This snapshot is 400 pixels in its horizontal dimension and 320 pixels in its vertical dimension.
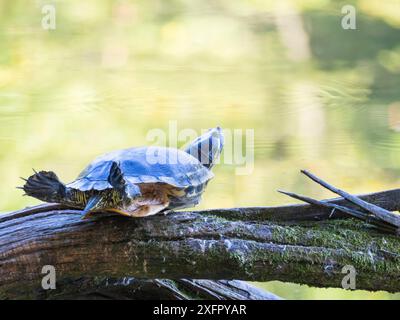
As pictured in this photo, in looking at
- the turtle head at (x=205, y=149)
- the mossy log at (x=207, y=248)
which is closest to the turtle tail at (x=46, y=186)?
the mossy log at (x=207, y=248)

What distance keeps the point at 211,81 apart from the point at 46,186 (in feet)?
5.24

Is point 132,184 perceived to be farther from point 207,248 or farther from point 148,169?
point 207,248

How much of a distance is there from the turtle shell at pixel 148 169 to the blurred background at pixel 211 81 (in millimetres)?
841

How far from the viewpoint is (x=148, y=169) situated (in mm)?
1174

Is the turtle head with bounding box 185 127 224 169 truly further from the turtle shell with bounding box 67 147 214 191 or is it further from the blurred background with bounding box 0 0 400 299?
the blurred background with bounding box 0 0 400 299

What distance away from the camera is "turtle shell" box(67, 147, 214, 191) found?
3.62 ft

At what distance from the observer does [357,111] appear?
96.7 inches

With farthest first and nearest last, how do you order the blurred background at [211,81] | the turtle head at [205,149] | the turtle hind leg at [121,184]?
the blurred background at [211,81] < the turtle head at [205,149] < the turtle hind leg at [121,184]

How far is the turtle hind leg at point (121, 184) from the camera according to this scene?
102cm

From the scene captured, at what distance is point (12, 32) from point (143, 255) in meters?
1.97

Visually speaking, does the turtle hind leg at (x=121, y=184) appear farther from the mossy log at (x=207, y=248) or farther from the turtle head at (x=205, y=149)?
the turtle head at (x=205, y=149)

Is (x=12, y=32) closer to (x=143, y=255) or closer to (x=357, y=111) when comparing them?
(x=357, y=111)

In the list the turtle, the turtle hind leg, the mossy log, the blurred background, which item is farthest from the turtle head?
the blurred background

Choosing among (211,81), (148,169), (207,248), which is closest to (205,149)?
(148,169)
